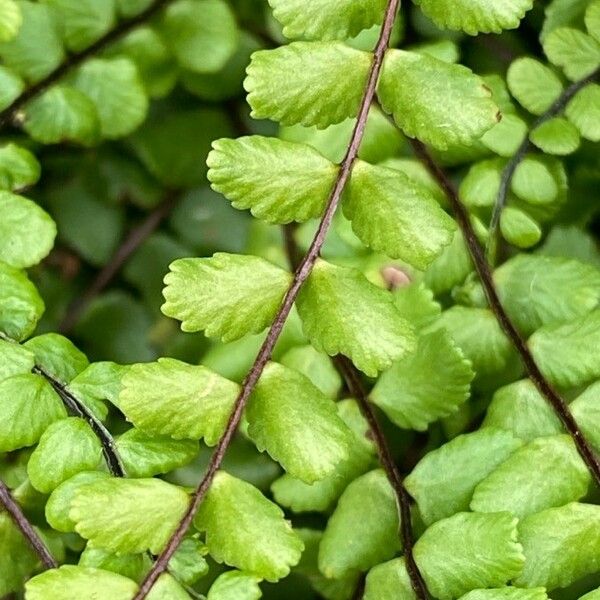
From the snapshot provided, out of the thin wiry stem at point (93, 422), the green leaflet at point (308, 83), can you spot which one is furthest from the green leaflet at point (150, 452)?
the green leaflet at point (308, 83)

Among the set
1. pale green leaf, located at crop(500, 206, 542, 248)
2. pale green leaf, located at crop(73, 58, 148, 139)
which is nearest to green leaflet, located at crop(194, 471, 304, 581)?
pale green leaf, located at crop(500, 206, 542, 248)

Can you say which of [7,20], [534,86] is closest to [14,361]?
[7,20]

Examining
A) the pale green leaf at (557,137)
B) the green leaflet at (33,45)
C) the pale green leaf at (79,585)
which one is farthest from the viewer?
the green leaflet at (33,45)

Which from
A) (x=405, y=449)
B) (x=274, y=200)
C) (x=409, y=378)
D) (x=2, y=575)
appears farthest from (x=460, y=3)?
(x=2, y=575)

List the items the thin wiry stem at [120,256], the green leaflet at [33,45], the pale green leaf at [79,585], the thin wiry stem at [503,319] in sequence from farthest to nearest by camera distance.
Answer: the thin wiry stem at [120,256]
the green leaflet at [33,45]
the thin wiry stem at [503,319]
the pale green leaf at [79,585]

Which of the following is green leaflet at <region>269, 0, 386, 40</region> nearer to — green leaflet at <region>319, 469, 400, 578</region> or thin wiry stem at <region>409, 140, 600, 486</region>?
thin wiry stem at <region>409, 140, 600, 486</region>

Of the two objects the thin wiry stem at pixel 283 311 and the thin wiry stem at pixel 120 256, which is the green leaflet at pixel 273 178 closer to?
the thin wiry stem at pixel 283 311

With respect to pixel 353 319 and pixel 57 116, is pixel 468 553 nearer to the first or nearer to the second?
pixel 353 319
